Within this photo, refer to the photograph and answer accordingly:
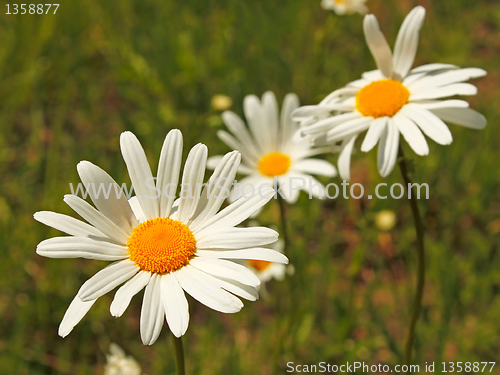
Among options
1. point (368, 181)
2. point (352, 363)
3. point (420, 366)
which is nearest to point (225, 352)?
point (352, 363)

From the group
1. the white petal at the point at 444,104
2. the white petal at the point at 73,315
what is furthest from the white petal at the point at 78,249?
the white petal at the point at 444,104

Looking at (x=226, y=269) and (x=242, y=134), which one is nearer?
(x=226, y=269)

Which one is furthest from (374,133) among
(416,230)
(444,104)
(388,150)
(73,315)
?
(73,315)

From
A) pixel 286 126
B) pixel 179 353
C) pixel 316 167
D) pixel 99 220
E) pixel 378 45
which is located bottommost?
pixel 179 353

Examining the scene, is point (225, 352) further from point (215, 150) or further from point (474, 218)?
point (474, 218)

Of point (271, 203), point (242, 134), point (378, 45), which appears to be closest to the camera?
point (378, 45)

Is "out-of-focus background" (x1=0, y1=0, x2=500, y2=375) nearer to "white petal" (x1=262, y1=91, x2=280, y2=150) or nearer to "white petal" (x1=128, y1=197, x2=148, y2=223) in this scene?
"white petal" (x1=262, y1=91, x2=280, y2=150)

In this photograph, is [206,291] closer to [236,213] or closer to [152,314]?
[152,314]

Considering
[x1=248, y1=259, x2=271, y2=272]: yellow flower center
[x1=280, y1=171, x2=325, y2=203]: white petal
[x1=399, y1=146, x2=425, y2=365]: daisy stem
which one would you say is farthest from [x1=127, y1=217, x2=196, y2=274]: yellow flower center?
[x1=248, y1=259, x2=271, y2=272]: yellow flower center
